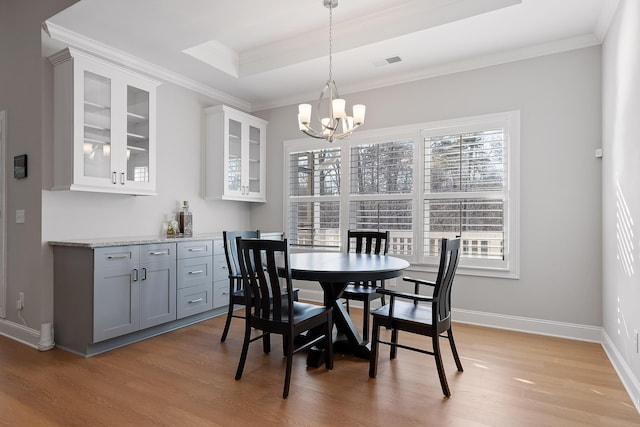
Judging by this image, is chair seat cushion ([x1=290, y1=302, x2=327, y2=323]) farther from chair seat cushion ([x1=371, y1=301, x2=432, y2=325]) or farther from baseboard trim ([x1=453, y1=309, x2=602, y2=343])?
baseboard trim ([x1=453, y1=309, x2=602, y2=343])

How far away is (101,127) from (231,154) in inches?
63.6

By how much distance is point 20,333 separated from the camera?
11.2ft

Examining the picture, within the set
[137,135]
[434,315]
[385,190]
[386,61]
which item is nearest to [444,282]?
[434,315]

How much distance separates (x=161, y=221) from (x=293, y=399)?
2.70m

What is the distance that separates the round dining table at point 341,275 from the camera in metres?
2.51

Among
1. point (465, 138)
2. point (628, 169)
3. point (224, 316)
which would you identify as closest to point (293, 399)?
point (224, 316)

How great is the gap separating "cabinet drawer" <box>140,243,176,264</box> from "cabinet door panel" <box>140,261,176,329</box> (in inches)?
1.8

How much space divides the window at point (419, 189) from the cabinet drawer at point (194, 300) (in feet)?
4.87

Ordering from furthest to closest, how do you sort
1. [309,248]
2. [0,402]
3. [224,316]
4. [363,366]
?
1. [309,248]
2. [224,316]
3. [363,366]
4. [0,402]

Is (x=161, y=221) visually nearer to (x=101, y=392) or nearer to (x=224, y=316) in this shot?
(x=224, y=316)

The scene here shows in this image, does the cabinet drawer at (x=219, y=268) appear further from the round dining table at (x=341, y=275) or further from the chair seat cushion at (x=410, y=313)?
the chair seat cushion at (x=410, y=313)

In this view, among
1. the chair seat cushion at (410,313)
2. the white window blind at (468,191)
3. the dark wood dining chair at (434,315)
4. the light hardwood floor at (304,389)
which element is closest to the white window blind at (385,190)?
the white window blind at (468,191)

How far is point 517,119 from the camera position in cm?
374

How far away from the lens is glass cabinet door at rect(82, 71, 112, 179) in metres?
3.29
